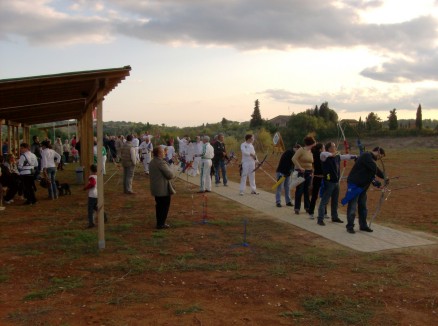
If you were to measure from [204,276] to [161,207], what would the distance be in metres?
3.12

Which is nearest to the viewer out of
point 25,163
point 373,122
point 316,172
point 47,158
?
point 316,172

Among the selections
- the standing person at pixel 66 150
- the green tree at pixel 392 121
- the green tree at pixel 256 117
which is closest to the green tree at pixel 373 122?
the green tree at pixel 392 121

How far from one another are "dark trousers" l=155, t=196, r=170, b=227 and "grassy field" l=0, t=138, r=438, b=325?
0.24 metres

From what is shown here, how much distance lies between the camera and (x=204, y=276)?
19.9 feet

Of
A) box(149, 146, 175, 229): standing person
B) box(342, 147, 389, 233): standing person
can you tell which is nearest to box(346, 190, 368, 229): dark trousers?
box(342, 147, 389, 233): standing person

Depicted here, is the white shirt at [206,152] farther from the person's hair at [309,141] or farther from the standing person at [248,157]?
the person's hair at [309,141]

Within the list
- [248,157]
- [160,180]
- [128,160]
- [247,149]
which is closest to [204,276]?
[160,180]

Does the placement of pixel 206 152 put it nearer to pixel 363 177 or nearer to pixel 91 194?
pixel 91 194

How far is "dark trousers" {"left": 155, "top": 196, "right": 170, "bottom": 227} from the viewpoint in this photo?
8891 mm

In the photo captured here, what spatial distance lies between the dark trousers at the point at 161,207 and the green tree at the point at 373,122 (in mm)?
48747

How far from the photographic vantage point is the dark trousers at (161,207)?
29.2 feet

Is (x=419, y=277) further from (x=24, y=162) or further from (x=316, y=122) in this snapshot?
(x=316, y=122)

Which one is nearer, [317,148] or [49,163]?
[317,148]

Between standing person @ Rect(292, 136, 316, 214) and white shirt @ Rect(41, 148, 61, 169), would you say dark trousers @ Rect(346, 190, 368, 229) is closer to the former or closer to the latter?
standing person @ Rect(292, 136, 316, 214)
